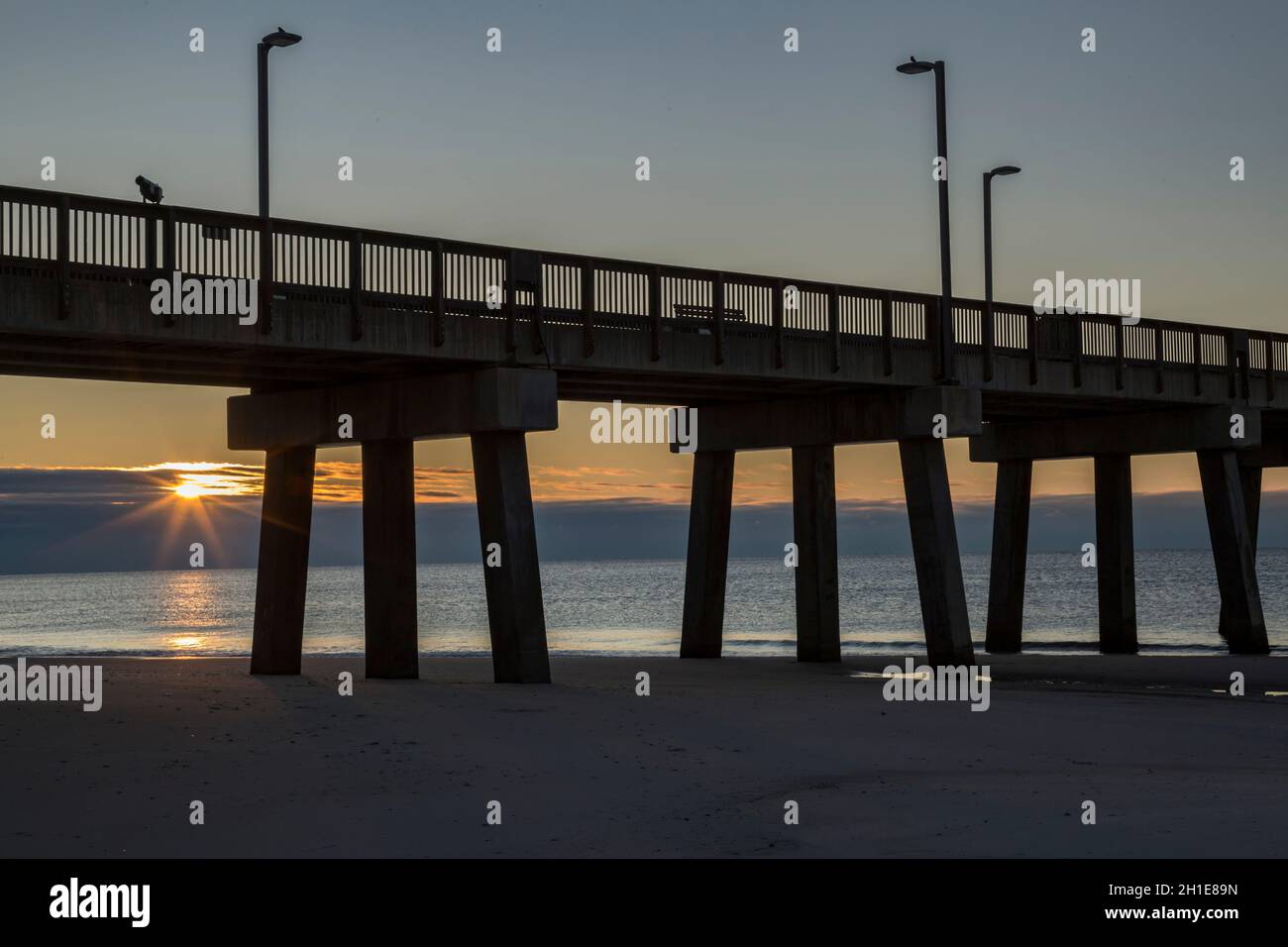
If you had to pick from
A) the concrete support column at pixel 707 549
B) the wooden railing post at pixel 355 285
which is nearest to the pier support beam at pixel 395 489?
the wooden railing post at pixel 355 285

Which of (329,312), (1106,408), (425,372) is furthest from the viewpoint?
(1106,408)

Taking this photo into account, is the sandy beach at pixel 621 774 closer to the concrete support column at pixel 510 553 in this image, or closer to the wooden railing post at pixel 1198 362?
the concrete support column at pixel 510 553

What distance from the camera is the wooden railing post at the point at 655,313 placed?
28844mm

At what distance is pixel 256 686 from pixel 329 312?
19.8 ft

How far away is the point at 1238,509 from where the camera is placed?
145ft

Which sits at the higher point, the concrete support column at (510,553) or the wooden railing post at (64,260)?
the wooden railing post at (64,260)

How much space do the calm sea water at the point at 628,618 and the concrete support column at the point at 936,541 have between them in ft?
86.2

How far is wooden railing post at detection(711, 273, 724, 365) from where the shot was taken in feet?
98.1

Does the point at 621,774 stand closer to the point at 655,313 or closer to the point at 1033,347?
the point at 655,313

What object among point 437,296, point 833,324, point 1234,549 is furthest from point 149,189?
point 1234,549

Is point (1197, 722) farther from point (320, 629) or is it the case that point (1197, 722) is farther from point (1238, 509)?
point (320, 629)

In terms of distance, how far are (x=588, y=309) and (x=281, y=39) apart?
6.84 metres

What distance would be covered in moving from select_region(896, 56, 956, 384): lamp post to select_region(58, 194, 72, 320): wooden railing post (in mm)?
17798
